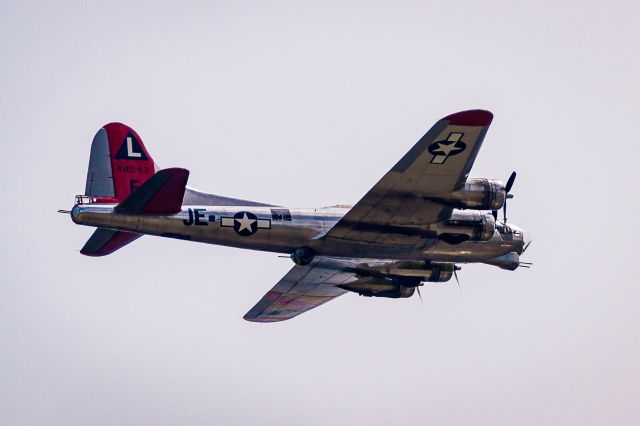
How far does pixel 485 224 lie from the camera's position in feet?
137

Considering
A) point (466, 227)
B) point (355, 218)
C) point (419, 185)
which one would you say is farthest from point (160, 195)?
point (466, 227)

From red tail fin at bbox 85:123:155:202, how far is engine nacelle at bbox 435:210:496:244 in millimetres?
10001

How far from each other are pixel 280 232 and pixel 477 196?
21.2 ft

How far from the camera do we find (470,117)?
36.4m

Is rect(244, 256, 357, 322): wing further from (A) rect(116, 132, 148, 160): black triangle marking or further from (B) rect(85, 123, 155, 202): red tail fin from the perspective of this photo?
(A) rect(116, 132, 148, 160): black triangle marking

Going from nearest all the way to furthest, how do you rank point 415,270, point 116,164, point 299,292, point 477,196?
point 477,196 → point 116,164 → point 415,270 → point 299,292

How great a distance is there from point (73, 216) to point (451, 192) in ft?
37.6

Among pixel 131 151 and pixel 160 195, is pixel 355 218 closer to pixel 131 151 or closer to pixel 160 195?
pixel 160 195

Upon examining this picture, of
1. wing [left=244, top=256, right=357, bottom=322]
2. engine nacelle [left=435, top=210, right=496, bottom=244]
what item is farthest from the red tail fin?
engine nacelle [left=435, top=210, right=496, bottom=244]

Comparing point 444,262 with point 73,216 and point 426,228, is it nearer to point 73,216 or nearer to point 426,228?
point 426,228

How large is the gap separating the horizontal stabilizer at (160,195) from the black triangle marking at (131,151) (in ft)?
12.3

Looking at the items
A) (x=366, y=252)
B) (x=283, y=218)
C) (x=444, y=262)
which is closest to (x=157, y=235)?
(x=283, y=218)

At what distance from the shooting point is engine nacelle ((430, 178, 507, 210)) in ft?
129

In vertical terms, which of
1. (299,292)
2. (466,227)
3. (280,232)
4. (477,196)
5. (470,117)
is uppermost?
(470,117)
